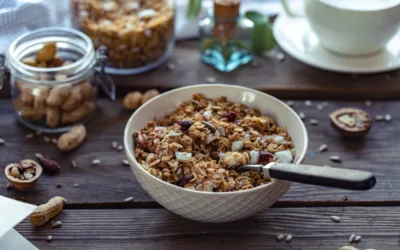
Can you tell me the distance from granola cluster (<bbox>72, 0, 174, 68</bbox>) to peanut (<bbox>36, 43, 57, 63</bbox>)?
130mm

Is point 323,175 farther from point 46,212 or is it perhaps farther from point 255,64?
point 255,64

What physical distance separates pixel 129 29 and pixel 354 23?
0.48 metres

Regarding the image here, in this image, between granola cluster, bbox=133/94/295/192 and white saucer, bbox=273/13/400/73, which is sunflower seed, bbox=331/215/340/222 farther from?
white saucer, bbox=273/13/400/73

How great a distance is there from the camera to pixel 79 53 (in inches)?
48.8

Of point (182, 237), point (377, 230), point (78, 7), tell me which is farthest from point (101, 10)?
point (377, 230)

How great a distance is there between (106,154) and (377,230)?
509mm

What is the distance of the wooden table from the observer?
0.93m

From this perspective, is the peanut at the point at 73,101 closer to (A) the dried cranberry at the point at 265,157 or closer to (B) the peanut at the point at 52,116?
(B) the peanut at the point at 52,116

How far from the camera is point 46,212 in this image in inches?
37.3

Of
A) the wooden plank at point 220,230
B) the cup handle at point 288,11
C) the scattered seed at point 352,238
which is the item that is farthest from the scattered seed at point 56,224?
the cup handle at point 288,11

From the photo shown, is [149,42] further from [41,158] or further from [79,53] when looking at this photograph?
[41,158]

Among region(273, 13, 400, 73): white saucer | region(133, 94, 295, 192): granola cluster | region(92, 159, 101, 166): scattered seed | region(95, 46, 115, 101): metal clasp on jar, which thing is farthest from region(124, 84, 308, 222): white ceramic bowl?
region(273, 13, 400, 73): white saucer

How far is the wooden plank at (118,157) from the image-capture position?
3.36 feet

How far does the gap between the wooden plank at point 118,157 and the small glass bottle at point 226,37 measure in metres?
0.19
